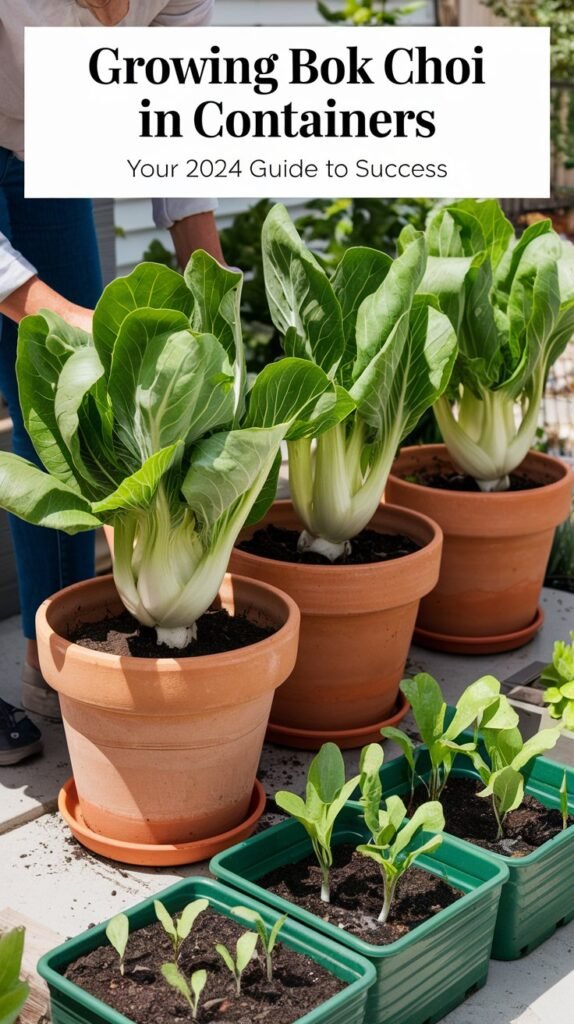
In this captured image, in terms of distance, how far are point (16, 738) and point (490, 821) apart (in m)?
0.83

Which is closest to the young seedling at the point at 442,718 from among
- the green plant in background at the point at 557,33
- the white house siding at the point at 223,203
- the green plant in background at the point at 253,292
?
the green plant in background at the point at 253,292

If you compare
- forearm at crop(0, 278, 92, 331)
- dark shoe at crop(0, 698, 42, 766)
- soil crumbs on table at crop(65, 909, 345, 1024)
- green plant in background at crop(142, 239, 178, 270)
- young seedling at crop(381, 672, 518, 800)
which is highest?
green plant in background at crop(142, 239, 178, 270)

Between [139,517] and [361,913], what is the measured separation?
0.61m

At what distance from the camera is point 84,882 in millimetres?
1842

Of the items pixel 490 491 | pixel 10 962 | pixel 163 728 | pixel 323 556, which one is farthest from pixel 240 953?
pixel 490 491

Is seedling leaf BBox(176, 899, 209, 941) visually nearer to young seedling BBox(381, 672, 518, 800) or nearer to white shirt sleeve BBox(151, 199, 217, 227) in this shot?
young seedling BBox(381, 672, 518, 800)

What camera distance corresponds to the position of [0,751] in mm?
2133

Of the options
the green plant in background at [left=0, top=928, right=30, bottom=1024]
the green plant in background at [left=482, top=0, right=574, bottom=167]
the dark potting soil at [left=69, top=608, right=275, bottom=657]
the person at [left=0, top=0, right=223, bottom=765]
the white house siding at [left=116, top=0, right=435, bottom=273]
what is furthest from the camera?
the green plant in background at [left=482, top=0, right=574, bottom=167]

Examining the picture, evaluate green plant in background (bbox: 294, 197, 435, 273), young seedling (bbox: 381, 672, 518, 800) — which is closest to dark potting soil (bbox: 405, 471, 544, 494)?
young seedling (bbox: 381, 672, 518, 800)

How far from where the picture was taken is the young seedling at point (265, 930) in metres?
1.41

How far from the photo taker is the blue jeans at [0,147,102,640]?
2227mm

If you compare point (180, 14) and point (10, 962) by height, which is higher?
point (180, 14)

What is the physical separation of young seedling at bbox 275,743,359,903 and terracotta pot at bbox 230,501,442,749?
0.45 meters

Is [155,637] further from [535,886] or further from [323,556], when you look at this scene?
[535,886]
